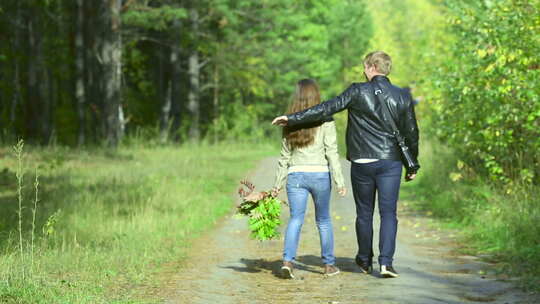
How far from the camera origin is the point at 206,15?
3588cm

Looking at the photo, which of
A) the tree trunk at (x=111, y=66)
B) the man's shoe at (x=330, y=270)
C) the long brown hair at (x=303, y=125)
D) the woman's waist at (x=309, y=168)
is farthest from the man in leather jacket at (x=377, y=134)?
the tree trunk at (x=111, y=66)

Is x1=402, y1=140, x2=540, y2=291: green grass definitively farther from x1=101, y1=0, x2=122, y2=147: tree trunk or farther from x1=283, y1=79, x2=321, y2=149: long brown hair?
x1=101, y1=0, x2=122, y2=147: tree trunk

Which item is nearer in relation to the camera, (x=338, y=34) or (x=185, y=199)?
(x=185, y=199)

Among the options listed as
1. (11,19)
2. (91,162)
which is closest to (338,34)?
(11,19)

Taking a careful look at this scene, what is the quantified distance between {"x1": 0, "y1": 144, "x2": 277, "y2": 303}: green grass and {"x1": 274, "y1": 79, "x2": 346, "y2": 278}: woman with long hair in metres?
1.63

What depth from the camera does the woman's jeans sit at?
9.04 meters

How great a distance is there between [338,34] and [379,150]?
187ft

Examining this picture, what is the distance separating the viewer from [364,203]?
9.16 m

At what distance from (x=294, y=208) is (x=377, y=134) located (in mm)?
1111

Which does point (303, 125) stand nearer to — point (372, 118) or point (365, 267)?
point (372, 118)

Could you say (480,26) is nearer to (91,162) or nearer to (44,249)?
(44,249)

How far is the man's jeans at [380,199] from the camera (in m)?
8.94

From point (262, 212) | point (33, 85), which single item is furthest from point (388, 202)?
point (33, 85)

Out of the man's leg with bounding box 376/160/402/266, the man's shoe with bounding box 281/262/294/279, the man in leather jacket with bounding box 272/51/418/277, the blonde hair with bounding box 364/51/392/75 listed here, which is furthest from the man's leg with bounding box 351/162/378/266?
the blonde hair with bounding box 364/51/392/75
